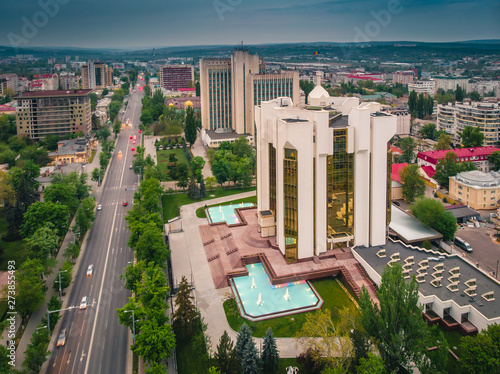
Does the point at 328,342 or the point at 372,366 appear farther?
the point at 328,342

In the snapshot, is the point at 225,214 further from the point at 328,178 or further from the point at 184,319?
the point at 184,319

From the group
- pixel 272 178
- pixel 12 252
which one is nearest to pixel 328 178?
pixel 272 178

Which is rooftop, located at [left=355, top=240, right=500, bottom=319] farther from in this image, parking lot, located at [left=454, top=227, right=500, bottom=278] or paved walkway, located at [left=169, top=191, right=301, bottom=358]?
paved walkway, located at [left=169, top=191, right=301, bottom=358]

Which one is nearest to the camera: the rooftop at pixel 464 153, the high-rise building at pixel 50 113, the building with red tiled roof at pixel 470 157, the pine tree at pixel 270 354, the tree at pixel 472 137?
the pine tree at pixel 270 354

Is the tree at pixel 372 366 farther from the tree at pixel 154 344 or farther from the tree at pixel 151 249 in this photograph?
the tree at pixel 151 249

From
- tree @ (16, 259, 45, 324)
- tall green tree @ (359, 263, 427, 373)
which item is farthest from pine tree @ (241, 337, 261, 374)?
tree @ (16, 259, 45, 324)

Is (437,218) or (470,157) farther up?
(470,157)

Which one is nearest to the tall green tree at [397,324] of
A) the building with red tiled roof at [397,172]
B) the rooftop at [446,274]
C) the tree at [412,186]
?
the rooftop at [446,274]
